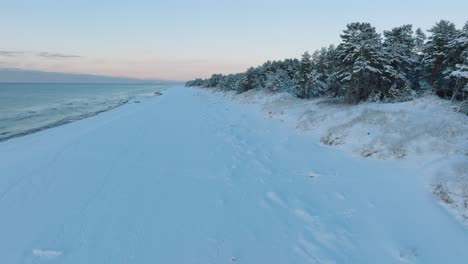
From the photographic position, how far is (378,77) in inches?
885

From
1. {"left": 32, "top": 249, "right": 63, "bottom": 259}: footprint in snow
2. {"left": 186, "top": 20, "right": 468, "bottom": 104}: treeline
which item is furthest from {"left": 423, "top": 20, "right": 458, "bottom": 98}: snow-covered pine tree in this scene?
{"left": 32, "top": 249, "right": 63, "bottom": 259}: footprint in snow

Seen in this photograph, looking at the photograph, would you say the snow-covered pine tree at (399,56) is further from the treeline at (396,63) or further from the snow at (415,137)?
the snow at (415,137)

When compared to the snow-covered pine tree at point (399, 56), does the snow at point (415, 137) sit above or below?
below

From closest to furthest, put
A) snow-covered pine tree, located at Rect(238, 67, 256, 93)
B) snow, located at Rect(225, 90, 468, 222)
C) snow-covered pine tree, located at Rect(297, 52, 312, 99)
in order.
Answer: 1. snow, located at Rect(225, 90, 468, 222)
2. snow-covered pine tree, located at Rect(297, 52, 312, 99)
3. snow-covered pine tree, located at Rect(238, 67, 256, 93)

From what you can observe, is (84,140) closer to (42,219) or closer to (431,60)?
(42,219)

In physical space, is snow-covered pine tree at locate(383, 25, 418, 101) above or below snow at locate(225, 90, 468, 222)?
above

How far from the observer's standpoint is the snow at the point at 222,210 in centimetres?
497

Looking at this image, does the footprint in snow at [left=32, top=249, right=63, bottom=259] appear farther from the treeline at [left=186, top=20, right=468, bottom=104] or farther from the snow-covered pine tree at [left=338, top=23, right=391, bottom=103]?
the snow-covered pine tree at [left=338, top=23, right=391, bottom=103]

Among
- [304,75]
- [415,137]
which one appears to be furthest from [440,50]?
[415,137]

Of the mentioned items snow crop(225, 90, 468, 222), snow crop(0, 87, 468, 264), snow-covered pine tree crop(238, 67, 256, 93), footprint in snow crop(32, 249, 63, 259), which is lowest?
footprint in snow crop(32, 249, 63, 259)

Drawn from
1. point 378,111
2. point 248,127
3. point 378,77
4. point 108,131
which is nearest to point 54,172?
point 108,131

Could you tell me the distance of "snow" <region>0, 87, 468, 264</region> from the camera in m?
4.97

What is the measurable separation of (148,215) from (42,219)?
109 inches

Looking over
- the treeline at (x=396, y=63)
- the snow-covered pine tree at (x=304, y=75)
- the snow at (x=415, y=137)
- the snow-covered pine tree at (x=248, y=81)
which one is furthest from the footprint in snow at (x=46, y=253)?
the snow-covered pine tree at (x=248, y=81)
